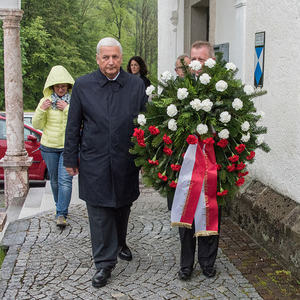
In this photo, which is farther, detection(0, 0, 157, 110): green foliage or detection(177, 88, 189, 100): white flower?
detection(0, 0, 157, 110): green foliage

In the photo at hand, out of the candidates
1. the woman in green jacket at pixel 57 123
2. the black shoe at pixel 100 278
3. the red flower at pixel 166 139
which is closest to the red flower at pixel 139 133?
the red flower at pixel 166 139

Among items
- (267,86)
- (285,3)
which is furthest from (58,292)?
(285,3)

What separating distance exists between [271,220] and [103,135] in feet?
6.16

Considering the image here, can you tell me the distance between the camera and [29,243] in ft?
17.6

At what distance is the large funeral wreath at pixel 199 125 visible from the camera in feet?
12.4

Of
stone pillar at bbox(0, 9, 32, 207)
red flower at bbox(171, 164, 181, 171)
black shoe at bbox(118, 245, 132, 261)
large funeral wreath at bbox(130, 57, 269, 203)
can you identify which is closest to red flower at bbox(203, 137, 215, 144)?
large funeral wreath at bbox(130, 57, 269, 203)

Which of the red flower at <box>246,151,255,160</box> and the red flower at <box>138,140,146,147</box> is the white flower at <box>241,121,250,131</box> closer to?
the red flower at <box>246,151,255,160</box>

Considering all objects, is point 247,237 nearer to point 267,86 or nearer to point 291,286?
point 291,286

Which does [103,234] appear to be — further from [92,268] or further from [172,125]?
[172,125]

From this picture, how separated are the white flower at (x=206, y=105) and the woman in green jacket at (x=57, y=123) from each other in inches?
99.0

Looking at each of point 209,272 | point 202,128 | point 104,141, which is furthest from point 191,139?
point 209,272

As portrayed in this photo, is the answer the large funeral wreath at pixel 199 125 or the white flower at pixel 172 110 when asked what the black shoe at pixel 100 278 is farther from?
the white flower at pixel 172 110

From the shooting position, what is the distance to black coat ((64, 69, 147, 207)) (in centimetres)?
415

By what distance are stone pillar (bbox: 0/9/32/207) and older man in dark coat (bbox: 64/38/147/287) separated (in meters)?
3.59
